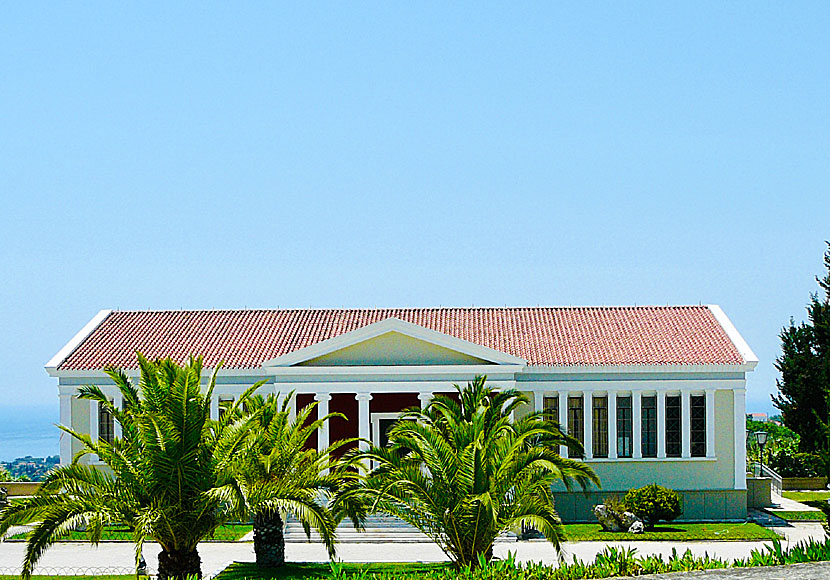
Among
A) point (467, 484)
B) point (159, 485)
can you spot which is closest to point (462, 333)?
point (467, 484)

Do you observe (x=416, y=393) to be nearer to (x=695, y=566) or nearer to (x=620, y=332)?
(x=620, y=332)

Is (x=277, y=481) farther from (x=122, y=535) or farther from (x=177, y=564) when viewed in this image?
(x=122, y=535)

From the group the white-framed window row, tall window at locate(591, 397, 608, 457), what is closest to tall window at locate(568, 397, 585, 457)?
the white-framed window row

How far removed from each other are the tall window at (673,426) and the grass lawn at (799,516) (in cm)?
419

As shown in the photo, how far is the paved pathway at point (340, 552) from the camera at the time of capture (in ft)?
103

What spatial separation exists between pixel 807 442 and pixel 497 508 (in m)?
26.2

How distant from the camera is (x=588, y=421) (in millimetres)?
41219

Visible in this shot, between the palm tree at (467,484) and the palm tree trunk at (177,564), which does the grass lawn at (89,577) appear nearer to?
the palm tree trunk at (177,564)

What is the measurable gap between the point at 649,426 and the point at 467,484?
61.5ft

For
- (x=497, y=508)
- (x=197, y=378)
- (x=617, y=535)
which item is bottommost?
(x=617, y=535)

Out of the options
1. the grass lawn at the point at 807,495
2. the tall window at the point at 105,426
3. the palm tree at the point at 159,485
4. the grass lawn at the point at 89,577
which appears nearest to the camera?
the palm tree at the point at 159,485

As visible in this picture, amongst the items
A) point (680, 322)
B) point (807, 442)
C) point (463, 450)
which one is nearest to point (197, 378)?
point (463, 450)

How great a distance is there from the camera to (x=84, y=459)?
41.6 metres

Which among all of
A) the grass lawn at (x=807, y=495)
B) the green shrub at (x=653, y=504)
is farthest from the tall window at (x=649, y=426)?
the grass lawn at (x=807, y=495)
